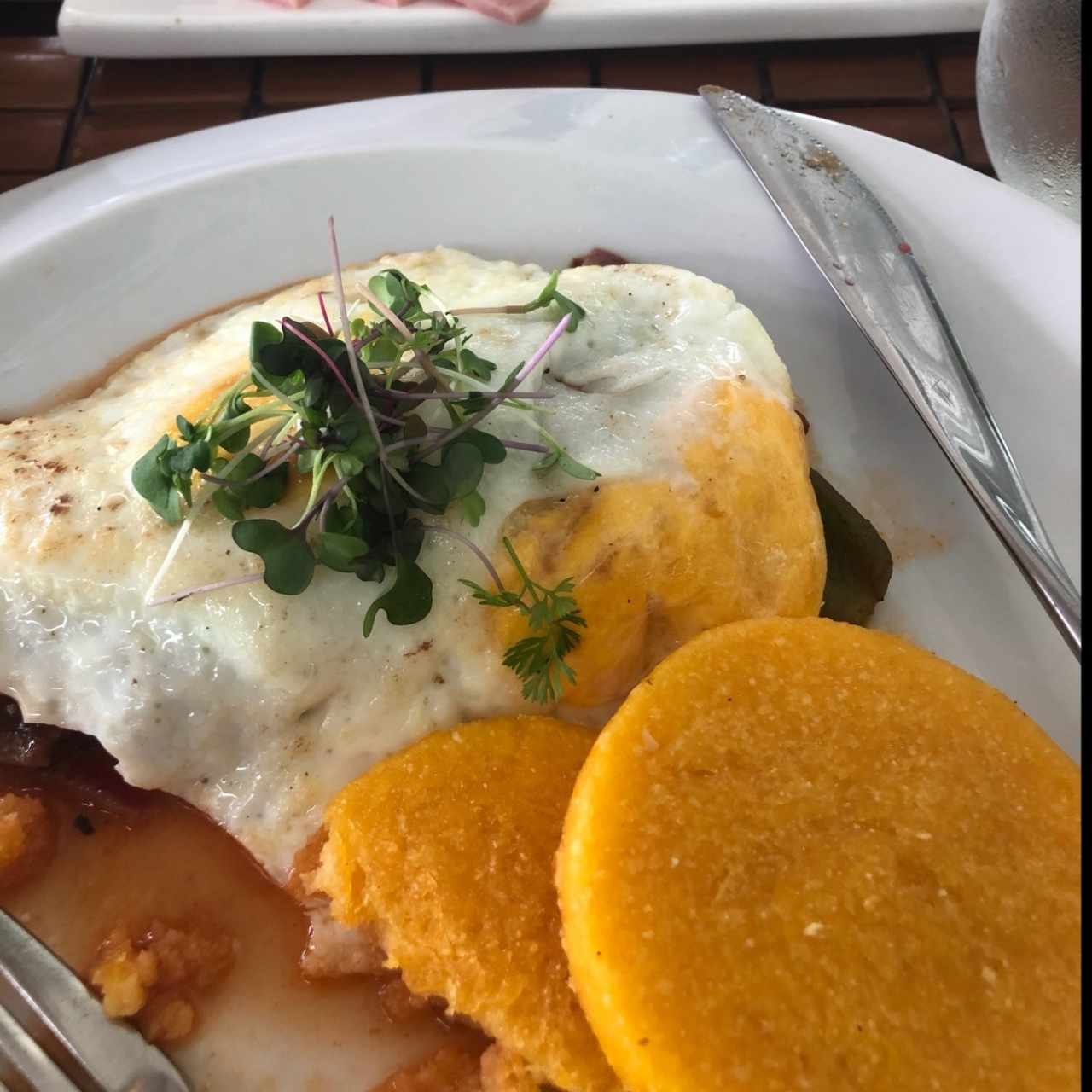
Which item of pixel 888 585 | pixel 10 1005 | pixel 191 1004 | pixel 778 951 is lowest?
pixel 191 1004

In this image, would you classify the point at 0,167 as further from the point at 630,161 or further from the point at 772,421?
the point at 772,421

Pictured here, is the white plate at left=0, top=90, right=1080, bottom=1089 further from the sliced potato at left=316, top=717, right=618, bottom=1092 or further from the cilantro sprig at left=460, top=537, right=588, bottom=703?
the sliced potato at left=316, top=717, right=618, bottom=1092

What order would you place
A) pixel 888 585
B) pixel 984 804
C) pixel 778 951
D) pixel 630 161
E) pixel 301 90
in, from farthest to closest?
pixel 301 90, pixel 630 161, pixel 888 585, pixel 984 804, pixel 778 951

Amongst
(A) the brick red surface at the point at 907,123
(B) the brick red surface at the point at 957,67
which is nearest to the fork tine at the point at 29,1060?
(A) the brick red surface at the point at 907,123

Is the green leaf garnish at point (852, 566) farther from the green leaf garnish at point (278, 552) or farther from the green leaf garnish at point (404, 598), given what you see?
the green leaf garnish at point (278, 552)

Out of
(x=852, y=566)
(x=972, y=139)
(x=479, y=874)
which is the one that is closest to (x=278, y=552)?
(x=479, y=874)

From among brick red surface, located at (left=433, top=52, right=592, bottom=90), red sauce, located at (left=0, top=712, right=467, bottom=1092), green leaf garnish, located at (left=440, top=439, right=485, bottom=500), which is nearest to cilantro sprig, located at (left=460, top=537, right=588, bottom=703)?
green leaf garnish, located at (left=440, top=439, right=485, bottom=500)

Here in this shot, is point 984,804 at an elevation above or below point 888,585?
above

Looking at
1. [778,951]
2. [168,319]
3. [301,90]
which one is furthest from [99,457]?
[301,90]
